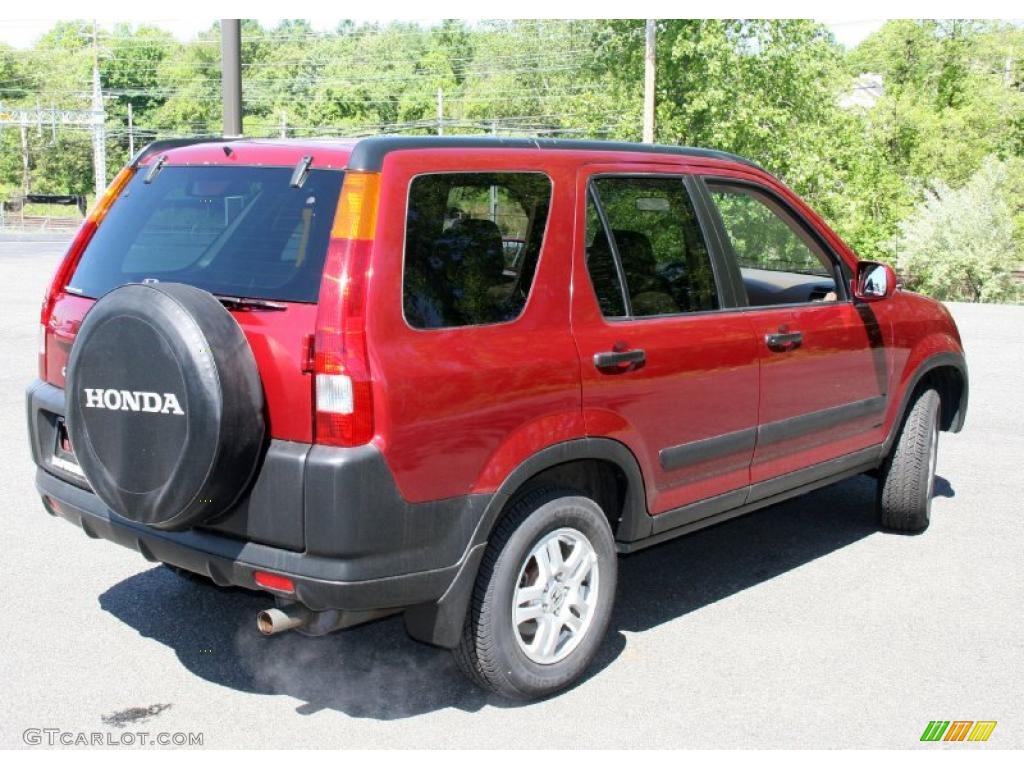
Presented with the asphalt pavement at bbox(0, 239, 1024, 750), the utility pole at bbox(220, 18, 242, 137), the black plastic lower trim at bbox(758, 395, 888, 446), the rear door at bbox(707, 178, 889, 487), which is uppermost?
the utility pole at bbox(220, 18, 242, 137)

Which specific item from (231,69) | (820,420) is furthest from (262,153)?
(231,69)

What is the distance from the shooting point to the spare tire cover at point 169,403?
348 centimetres

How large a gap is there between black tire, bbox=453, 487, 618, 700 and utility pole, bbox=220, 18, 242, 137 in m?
6.99

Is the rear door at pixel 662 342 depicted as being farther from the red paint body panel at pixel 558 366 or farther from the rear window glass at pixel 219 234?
the rear window glass at pixel 219 234

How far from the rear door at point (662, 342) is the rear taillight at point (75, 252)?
70.4 inches

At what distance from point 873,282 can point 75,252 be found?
355 centimetres

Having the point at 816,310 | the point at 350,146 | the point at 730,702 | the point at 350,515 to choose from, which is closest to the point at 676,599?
the point at 730,702

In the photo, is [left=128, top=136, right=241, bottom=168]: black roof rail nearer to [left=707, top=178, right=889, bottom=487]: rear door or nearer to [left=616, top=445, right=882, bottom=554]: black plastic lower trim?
[left=707, top=178, right=889, bottom=487]: rear door

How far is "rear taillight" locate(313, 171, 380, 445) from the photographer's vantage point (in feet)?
11.3

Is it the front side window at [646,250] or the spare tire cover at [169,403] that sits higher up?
the front side window at [646,250]

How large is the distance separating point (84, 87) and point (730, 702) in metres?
102

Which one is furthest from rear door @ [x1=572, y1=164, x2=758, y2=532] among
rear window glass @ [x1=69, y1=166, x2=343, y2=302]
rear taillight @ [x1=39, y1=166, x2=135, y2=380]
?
rear taillight @ [x1=39, y1=166, x2=135, y2=380]

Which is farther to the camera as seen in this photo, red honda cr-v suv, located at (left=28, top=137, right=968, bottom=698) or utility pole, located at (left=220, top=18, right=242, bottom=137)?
utility pole, located at (left=220, top=18, right=242, bottom=137)

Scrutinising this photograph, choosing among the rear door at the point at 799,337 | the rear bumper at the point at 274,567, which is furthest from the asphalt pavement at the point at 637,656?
the rear door at the point at 799,337
